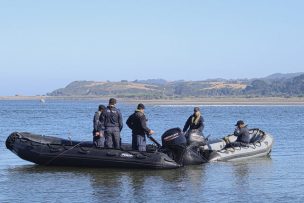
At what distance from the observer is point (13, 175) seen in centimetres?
1536

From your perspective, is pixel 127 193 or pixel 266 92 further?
pixel 266 92

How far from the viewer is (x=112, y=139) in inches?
643

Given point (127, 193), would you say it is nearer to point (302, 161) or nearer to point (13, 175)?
point (13, 175)

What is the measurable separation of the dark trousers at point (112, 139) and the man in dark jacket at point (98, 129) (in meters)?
0.17

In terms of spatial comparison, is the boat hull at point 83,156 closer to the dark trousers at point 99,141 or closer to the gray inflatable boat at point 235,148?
the dark trousers at point 99,141

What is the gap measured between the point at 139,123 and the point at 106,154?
1077 millimetres

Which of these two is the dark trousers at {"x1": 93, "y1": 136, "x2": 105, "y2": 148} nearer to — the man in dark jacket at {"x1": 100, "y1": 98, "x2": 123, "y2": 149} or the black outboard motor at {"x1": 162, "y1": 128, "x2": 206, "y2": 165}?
the man in dark jacket at {"x1": 100, "y1": 98, "x2": 123, "y2": 149}

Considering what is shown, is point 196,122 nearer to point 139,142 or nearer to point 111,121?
point 139,142

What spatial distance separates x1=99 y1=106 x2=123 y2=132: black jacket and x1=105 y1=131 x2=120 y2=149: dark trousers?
0.10m

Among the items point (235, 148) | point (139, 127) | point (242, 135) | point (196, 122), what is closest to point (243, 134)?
point (242, 135)

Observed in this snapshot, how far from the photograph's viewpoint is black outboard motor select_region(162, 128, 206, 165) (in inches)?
638

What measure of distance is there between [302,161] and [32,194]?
8.31m

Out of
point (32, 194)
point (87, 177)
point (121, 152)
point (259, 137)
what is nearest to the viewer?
point (32, 194)

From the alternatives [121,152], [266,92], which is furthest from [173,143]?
[266,92]
